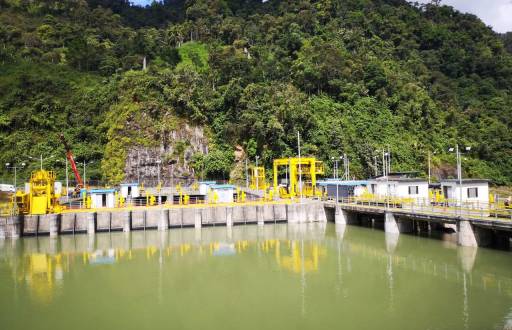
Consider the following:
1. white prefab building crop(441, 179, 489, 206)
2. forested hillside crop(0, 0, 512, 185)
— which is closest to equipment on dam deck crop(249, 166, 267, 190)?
forested hillside crop(0, 0, 512, 185)

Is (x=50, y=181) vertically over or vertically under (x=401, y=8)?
under

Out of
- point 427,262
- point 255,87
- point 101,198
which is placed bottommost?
point 427,262

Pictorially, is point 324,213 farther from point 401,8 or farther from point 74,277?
point 401,8

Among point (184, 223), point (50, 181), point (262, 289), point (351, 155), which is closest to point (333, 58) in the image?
point (351, 155)

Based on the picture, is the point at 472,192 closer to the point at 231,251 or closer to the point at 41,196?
the point at 231,251

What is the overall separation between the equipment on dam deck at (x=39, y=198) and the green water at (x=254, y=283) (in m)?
3.14

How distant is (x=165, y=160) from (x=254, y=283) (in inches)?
2001

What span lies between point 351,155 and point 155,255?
52.9 metres

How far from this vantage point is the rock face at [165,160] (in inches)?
2815

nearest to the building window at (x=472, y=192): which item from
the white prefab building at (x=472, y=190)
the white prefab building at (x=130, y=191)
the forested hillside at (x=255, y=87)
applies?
the white prefab building at (x=472, y=190)

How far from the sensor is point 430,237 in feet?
119

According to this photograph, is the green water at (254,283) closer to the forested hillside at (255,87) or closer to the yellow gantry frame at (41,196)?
the yellow gantry frame at (41,196)

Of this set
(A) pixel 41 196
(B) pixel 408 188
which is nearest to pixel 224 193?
(A) pixel 41 196

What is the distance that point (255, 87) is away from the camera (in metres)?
80.1
